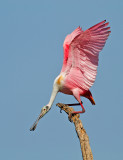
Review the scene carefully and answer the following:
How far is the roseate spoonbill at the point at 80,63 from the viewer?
17469mm

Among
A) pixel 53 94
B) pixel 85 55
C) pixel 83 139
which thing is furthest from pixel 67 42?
pixel 83 139

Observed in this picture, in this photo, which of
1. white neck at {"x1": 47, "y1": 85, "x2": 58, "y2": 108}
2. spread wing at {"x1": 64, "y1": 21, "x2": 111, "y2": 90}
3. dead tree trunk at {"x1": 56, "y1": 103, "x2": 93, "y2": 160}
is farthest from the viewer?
white neck at {"x1": 47, "y1": 85, "x2": 58, "y2": 108}

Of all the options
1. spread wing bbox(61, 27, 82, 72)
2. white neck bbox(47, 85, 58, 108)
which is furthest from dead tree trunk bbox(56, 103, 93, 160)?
spread wing bbox(61, 27, 82, 72)

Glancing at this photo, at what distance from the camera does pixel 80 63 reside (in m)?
17.8

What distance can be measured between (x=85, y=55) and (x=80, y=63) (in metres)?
0.29

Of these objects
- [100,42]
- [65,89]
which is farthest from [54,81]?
[100,42]

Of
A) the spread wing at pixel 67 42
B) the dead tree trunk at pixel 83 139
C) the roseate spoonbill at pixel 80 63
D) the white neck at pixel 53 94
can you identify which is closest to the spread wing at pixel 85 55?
the roseate spoonbill at pixel 80 63

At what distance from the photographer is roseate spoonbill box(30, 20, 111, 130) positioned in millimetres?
17469

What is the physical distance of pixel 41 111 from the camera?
709 inches

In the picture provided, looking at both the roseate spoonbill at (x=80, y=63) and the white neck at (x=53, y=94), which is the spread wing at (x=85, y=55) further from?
the white neck at (x=53, y=94)

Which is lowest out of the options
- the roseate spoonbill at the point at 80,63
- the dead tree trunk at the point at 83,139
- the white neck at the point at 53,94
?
the dead tree trunk at the point at 83,139

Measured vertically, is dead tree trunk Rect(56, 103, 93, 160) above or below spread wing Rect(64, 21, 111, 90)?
Result: below

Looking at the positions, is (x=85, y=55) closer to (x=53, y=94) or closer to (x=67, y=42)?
(x=67, y=42)

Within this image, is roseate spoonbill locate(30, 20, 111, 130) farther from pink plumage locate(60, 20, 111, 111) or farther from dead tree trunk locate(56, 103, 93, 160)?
dead tree trunk locate(56, 103, 93, 160)
